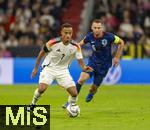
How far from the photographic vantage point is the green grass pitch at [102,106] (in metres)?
13.6

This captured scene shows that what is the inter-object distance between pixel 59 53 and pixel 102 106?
330 cm

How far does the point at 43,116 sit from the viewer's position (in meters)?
12.7

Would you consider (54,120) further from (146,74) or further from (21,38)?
(21,38)

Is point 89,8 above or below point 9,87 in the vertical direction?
above

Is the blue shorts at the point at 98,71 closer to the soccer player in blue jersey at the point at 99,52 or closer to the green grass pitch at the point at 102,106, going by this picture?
the soccer player in blue jersey at the point at 99,52

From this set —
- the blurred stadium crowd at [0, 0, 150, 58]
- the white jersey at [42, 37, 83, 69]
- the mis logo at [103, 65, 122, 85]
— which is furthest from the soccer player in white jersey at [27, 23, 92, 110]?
the blurred stadium crowd at [0, 0, 150, 58]

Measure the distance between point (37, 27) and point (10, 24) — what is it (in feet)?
3.84

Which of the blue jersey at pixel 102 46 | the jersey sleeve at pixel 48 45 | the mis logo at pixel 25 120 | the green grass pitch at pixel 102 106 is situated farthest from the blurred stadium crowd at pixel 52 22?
the mis logo at pixel 25 120

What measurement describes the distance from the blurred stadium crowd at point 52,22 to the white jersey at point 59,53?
1284cm

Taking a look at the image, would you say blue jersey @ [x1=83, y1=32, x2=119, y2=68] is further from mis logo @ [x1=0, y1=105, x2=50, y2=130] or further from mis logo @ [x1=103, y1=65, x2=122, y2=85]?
Answer: mis logo @ [x1=103, y1=65, x2=122, y2=85]

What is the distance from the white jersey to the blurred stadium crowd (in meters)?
12.8

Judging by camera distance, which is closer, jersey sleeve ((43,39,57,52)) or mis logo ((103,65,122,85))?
jersey sleeve ((43,39,57,52))

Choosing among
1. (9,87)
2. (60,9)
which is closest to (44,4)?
(60,9)

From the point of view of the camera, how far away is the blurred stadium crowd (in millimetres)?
28344
